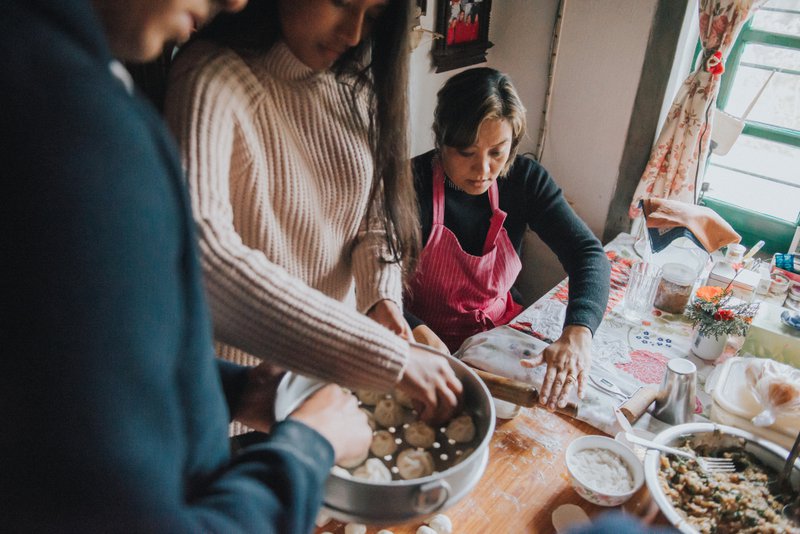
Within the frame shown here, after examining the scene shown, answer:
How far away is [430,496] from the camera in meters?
0.61

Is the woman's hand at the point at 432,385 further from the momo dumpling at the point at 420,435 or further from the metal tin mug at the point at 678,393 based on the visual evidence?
the metal tin mug at the point at 678,393

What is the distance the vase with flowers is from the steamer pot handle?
3.68 feet

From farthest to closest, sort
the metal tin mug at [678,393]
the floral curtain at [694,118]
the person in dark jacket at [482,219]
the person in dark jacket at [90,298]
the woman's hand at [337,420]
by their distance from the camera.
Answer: the floral curtain at [694,118], the person in dark jacket at [482,219], the metal tin mug at [678,393], the woman's hand at [337,420], the person in dark jacket at [90,298]

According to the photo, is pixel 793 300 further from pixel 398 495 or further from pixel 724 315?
pixel 398 495

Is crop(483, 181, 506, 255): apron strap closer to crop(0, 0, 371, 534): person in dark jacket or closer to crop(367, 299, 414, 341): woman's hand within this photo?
crop(367, 299, 414, 341): woman's hand

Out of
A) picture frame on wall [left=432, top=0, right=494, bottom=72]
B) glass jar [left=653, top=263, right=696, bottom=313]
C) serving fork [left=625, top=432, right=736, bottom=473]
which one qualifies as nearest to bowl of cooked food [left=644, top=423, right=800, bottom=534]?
serving fork [left=625, top=432, right=736, bottom=473]

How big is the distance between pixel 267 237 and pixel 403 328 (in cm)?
32

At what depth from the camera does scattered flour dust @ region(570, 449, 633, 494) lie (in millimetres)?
990

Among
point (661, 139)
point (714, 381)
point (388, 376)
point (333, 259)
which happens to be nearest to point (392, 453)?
point (388, 376)

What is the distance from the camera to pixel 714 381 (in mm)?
1333

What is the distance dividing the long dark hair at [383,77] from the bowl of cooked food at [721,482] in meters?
0.65

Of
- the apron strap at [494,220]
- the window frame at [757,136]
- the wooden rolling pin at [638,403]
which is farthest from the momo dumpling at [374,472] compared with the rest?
the window frame at [757,136]

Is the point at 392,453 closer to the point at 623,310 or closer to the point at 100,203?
the point at 100,203

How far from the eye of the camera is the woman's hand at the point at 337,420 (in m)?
0.59
